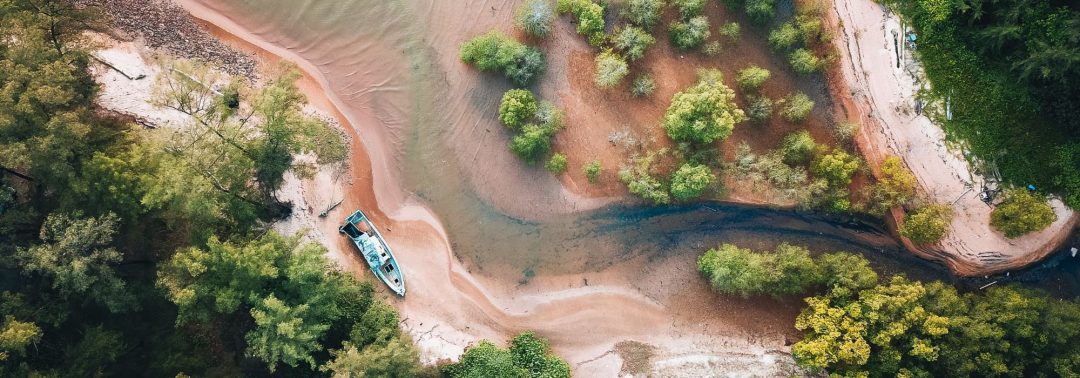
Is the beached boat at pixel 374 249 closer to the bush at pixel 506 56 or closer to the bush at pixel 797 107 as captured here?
the bush at pixel 506 56

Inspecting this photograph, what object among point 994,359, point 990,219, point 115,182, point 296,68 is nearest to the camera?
point 115,182

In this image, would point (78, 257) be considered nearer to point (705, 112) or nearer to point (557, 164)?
point (557, 164)

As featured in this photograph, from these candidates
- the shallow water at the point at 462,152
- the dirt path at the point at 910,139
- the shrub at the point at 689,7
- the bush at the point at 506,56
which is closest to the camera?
the dirt path at the point at 910,139

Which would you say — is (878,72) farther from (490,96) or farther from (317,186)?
(317,186)

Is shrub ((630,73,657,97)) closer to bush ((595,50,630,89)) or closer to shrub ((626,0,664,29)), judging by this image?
bush ((595,50,630,89))

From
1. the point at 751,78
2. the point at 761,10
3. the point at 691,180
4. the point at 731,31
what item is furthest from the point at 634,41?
the point at 691,180

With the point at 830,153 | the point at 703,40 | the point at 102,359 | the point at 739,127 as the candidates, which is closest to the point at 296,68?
the point at 102,359

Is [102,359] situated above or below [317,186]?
below

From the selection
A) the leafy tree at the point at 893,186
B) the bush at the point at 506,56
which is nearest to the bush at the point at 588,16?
the bush at the point at 506,56
